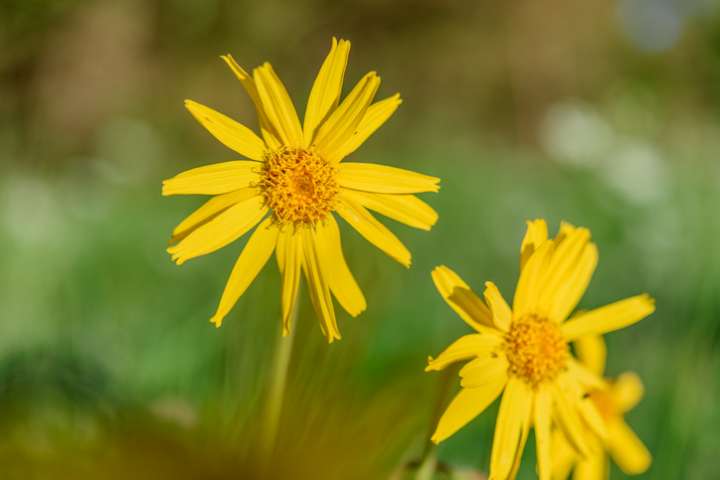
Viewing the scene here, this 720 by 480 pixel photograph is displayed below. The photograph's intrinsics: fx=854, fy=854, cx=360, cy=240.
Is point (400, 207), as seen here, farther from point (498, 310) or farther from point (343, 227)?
point (343, 227)

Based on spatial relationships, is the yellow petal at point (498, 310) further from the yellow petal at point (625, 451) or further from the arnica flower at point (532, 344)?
the yellow petal at point (625, 451)

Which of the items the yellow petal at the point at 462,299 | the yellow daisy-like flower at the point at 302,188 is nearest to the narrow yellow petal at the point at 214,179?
the yellow daisy-like flower at the point at 302,188

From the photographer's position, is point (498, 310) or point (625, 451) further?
point (625, 451)

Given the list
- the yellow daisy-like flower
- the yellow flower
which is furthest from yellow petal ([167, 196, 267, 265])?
the yellow flower

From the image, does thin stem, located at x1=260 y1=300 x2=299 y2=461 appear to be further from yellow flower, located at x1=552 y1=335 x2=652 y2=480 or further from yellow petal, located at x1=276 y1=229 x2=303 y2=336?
yellow flower, located at x1=552 y1=335 x2=652 y2=480

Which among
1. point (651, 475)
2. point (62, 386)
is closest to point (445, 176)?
point (651, 475)

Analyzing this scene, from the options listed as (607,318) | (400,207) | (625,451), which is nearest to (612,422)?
(625,451)

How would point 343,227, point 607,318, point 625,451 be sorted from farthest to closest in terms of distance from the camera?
point 343,227
point 625,451
point 607,318
